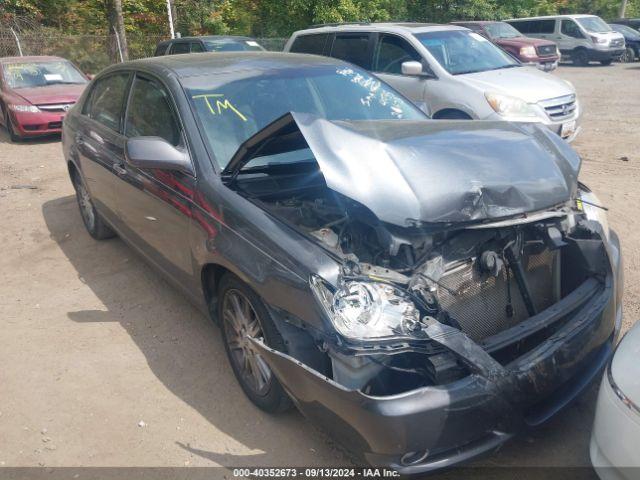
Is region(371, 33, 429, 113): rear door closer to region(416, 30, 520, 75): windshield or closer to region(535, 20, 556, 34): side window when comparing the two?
region(416, 30, 520, 75): windshield

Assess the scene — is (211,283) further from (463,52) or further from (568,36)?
(568,36)

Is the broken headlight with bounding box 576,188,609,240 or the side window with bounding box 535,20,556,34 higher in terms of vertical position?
the broken headlight with bounding box 576,188,609,240

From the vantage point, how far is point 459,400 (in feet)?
7.51

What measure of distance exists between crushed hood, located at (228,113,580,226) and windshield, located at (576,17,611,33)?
2065 centimetres

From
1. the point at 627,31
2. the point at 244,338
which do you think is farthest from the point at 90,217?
the point at 627,31

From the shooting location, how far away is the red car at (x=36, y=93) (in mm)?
10484

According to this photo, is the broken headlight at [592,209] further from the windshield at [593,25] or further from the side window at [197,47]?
the windshield at [593,25]

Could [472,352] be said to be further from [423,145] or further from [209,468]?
[209,468]

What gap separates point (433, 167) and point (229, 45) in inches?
397

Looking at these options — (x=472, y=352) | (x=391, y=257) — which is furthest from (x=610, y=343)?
(x=391, y=257)

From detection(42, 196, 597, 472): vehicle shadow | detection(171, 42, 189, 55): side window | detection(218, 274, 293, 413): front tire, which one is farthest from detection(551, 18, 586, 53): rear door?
detection(218, 274, 293, 413): front tire

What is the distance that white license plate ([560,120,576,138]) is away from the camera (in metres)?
7.71

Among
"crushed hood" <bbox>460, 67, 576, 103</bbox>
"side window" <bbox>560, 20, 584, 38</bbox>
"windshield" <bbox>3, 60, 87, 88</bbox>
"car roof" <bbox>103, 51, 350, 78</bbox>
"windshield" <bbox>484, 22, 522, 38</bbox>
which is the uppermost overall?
"car roof" <bbox>103, 51, 350, 78</bbox>

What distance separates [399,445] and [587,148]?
7.50 meters
